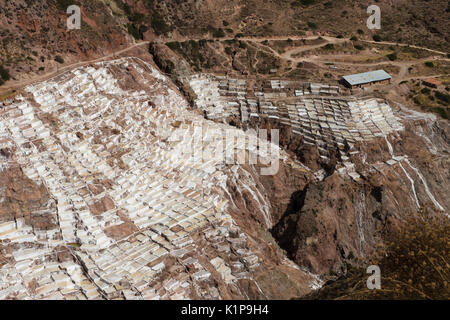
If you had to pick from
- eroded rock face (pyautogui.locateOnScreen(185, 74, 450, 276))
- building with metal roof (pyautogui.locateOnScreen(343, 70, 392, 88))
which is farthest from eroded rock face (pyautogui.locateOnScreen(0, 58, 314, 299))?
building with metal roof (pyautogui.locateOnScreen(343, 70, 392, 88))

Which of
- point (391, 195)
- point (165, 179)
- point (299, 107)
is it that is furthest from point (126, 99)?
point (391, 195)

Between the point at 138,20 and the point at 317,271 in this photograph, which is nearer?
the point at 317,271

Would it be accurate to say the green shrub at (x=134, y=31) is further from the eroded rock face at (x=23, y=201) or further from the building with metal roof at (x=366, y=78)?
the building with metal roof at (x=366, y=78)

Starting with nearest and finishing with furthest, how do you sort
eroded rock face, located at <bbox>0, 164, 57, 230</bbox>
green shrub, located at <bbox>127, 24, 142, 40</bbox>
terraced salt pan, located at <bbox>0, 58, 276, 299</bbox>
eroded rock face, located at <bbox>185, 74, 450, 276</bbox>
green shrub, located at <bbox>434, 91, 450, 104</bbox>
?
terraced salt pan, located at <bbox>0, 58, 276, 299</bbox>, eroded rock face, located at <bbox>0, 164, 57, 230</bbox>, eroded rock face, located at <bbox>185, 74, 450, 276</bbox>, green shrub, located at <bbox>434, 91, 450, 104</bbox>, green shrub, located at <bbox>127, 24, 142, 40</bbox>

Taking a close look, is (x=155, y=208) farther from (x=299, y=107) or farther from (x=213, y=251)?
(x=299, y=107)

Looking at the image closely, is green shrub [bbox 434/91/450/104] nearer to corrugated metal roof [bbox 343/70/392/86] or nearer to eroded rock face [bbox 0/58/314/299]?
corrugated metal roof [bbox 343/70/392/86]

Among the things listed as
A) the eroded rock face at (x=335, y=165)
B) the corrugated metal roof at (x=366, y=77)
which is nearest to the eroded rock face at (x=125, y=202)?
the eroded rock face at (x=335, y=165)

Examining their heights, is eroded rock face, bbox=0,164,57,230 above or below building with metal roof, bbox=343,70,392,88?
below
